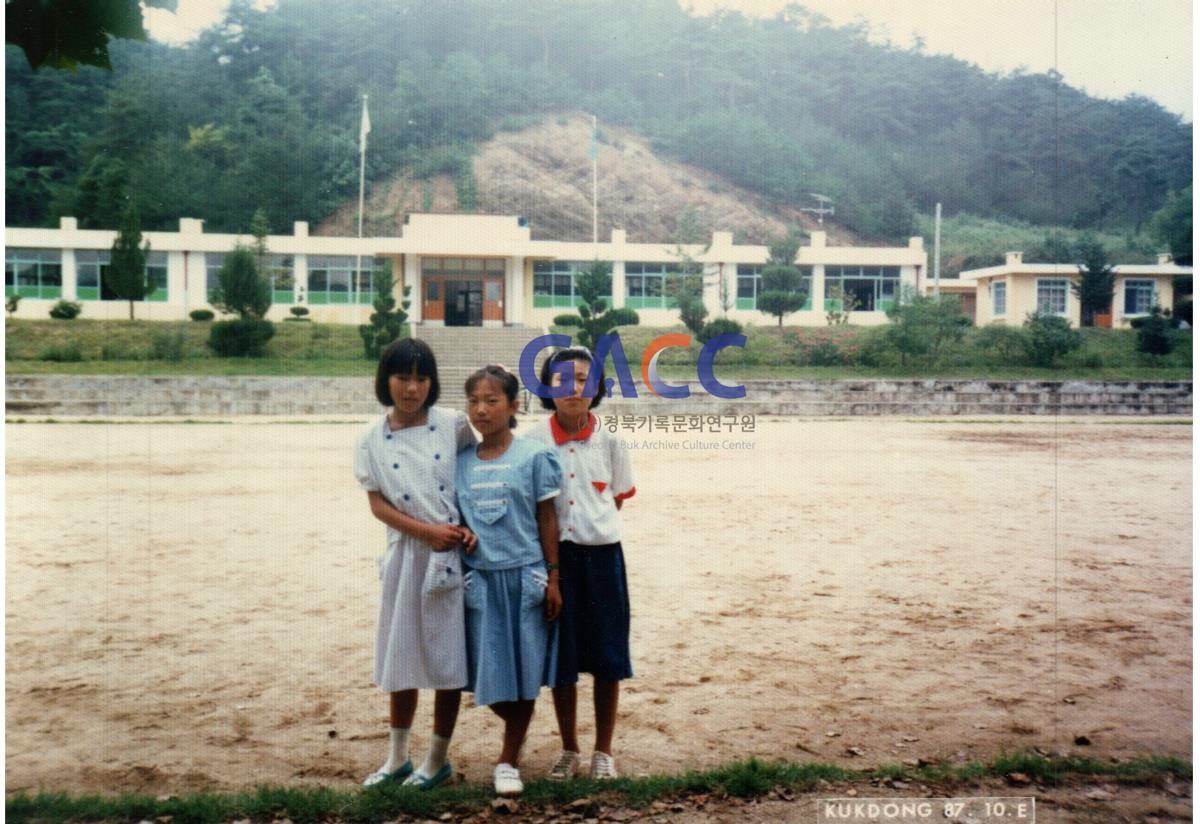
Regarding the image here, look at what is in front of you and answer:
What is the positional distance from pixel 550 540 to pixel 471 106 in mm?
33412

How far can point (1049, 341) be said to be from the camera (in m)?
19.5

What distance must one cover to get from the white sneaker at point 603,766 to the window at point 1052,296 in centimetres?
2586

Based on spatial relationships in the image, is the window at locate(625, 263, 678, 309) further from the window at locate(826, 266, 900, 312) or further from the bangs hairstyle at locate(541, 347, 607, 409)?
the bangs hairstyle at locate(541, 347, 607, 409)

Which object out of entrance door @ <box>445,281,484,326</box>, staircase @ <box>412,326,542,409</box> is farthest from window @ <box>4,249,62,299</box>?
entrance door @ <box>445,281,484,326</box>

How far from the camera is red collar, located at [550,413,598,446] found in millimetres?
2594

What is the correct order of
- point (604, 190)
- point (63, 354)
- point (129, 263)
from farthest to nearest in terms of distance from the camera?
point (604, 190) < point (129, 263) < point (63, 354)

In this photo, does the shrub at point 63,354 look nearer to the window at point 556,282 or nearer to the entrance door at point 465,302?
the entrance door at point 465,302

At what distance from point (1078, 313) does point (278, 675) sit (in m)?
24.4

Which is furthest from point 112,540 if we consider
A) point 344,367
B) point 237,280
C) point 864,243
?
point 864,243

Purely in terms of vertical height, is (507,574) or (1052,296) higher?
(1052,296)

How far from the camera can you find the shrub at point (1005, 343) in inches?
792

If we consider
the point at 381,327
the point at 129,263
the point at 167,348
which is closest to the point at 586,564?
the point at 381,327

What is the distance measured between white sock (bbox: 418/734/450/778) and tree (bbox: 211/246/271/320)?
19.4 metres

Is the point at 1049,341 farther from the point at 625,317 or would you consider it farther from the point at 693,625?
the point at 693,625
